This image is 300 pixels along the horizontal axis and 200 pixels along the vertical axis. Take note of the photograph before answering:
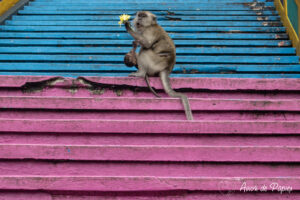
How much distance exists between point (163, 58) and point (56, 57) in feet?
5.62

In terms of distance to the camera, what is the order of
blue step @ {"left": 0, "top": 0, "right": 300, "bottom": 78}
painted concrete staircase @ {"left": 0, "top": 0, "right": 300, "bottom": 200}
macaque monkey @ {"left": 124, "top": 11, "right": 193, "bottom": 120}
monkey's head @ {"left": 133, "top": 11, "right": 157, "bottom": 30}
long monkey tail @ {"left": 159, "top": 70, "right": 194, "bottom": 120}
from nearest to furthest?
painted concrete staircase @ {"left": 0, "top": 0, "right": 300, "bottom": 200} → long monkey tail @ {"left": 159, "top": 70, "right": 194, "bottom": 120} → macaque monkey @ {"left": 124, "top": 11, "right": 193, "bottom": 120} → monkey's head @ {"left": 133, "top": 11, "right": 157, "bottom": 30} → blue step @ {"left": 0, "top": 0, "right": 300, "bottom": 78}

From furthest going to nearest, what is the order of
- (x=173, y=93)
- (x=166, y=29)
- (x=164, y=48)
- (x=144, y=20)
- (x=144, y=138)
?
A: 1. (x=166, y=29)
2. (x=144, y=20)
3. (x=164, y=48)
4. (x=173, y=93)
5. (x=144, y=138)

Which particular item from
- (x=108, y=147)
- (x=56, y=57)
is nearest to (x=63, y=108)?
(x=108, y=147)

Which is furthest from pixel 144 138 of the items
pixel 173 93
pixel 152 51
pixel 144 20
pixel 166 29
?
pixel 166 29

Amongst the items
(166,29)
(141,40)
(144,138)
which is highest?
(141,40)

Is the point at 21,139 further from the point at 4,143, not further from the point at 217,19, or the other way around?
the point at 217,19

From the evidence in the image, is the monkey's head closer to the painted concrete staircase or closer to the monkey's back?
the monkey's back

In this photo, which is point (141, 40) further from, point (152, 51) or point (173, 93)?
point (173, 93)

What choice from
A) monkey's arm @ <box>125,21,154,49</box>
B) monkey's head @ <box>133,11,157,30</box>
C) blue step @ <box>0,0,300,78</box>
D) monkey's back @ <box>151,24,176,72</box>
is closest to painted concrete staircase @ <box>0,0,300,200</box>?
monkey's back @ <box>151,24,176,72</box>

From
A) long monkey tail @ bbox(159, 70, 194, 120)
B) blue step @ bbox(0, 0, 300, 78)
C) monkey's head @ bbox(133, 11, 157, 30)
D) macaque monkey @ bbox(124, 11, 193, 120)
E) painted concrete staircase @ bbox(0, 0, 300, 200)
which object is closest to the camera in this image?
painted concrete staircase @ bbox(0, 0, 300, 200)

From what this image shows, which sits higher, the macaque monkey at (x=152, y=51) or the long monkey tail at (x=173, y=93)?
the macaque monkey at (x=152, y=51)

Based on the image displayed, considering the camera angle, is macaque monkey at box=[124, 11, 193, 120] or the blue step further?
the blue step

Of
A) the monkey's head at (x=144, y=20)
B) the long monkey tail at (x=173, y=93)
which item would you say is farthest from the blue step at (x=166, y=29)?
the long monkey tail at (x=173, y=93)

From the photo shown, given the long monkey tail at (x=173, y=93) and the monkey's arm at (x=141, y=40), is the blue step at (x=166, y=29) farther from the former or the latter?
the long monkey tail at (x=173, y=93)
